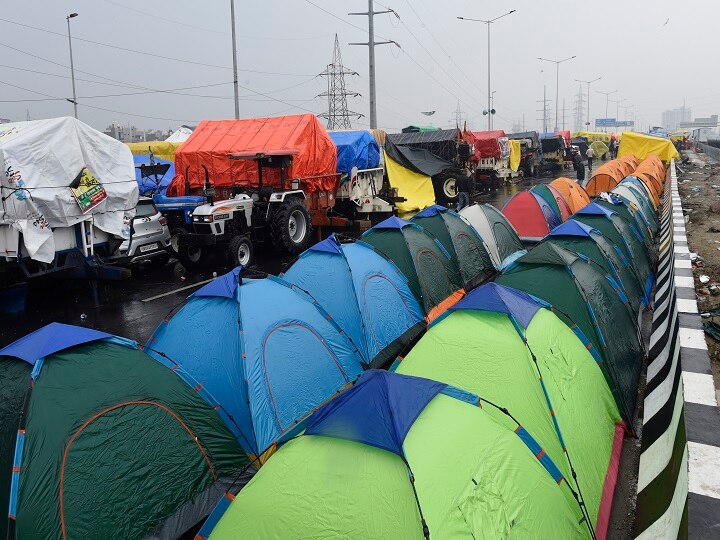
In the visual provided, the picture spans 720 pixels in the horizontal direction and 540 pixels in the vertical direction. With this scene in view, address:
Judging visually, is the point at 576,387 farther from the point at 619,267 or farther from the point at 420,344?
the point at 619,267

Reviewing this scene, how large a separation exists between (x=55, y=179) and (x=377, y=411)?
7.69 m

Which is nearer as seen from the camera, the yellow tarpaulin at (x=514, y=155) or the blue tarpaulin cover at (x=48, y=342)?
the blue tarpaulin cover at (x=48, y=342)

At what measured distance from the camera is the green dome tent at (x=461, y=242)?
9297mm

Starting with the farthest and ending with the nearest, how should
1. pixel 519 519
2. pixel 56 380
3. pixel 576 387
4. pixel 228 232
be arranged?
pixel 228 232 < pixel 576 387 < pixel 56 380 < pixel 519 519

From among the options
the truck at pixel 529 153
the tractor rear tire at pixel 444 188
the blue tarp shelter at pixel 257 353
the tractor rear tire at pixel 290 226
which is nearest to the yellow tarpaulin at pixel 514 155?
the truck at pixel 529 153

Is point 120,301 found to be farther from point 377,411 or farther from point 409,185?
point 409,185

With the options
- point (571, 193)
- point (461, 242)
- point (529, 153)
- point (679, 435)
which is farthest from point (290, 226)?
point (529, 153)

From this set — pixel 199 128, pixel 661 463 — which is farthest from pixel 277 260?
pixel 661 463

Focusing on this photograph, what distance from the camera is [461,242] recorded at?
31.4 ft

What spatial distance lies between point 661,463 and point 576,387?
1054 mm

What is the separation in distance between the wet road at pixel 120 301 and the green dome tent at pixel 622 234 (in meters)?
5.13

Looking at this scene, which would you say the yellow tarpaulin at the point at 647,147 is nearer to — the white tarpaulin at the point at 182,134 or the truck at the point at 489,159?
the truck at the point at 489,159

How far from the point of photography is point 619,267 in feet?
26.0

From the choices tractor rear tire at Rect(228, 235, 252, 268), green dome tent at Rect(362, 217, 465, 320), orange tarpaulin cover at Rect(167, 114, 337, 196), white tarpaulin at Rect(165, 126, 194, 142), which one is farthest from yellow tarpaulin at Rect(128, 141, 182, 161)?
green dome tent at Rect(362, 217, 465, 320)
